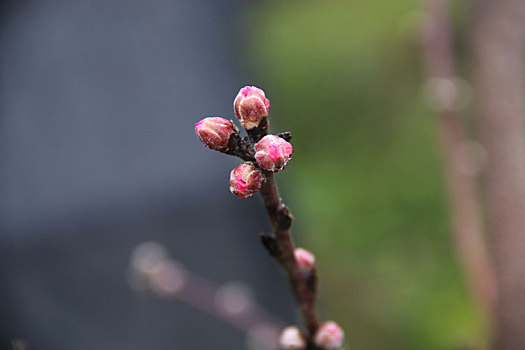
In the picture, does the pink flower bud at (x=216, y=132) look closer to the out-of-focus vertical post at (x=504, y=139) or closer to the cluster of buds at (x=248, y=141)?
the cluster of buds at (x=248, y=141)

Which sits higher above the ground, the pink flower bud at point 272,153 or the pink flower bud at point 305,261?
the pink flower bud at point 272,153

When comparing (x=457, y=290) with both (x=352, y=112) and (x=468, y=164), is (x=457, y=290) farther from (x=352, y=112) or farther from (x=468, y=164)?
(x=352, y=112)

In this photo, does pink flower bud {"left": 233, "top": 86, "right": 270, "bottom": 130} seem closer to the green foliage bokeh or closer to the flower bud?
the flower bud

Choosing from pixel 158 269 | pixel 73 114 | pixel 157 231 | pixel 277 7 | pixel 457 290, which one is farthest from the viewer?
pixel 277 7

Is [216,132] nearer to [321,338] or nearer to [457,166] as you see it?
[321,338]

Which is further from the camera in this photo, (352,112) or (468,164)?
(352,112)

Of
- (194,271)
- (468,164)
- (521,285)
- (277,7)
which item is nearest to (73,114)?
(194,271)

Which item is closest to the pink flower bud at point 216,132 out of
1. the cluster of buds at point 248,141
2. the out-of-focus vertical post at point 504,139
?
the cluster of buds at point 248,141
